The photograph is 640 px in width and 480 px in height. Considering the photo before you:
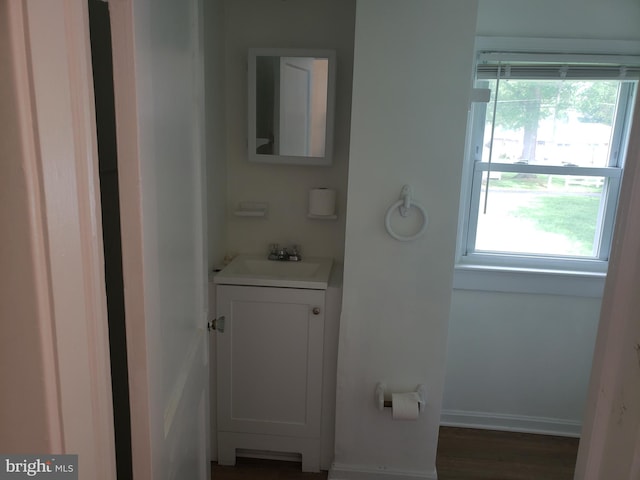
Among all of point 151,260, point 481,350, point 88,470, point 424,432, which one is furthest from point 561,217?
point 88,470

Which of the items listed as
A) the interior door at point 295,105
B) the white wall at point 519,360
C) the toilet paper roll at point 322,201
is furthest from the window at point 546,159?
the interior door at point 295,105

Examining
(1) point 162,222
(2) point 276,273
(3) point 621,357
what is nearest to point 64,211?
(1) point 162,222

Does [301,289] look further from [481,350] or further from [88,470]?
[88,470]

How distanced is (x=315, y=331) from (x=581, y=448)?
1.35 meters

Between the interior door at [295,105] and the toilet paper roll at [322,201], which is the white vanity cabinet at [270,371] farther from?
the interior door at [295,105]

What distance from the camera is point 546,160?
90.8 inches

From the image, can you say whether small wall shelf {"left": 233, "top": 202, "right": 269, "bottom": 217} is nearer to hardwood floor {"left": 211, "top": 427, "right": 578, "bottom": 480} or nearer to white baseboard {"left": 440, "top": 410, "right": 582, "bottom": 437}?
hardwood floor {"left": 211, "top": 427, "right": 578, "bottom": 480}

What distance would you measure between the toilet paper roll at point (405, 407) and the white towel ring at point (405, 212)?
642 millimetres

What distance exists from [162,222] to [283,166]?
4.66 ft

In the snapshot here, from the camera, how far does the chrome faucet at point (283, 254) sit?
231 cm

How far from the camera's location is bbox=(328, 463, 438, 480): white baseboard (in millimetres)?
2074

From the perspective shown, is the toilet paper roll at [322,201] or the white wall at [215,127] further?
the toilet paper roll at [322,201]

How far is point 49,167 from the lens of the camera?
1.84 feet

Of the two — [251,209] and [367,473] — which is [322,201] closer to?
[251,209]
